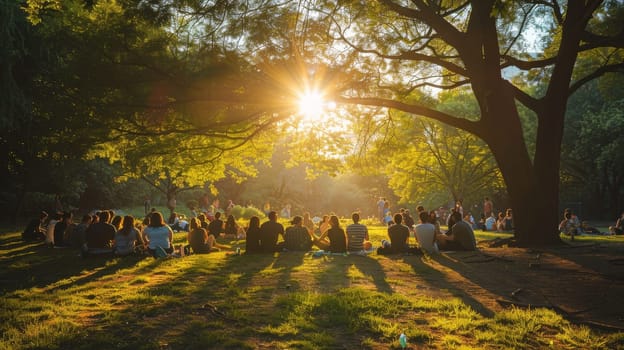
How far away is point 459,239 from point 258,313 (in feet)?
28.4

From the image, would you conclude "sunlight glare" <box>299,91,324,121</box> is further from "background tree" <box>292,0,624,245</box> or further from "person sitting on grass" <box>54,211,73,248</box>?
"person sitting on grass" <box>54,211,73,248</box>

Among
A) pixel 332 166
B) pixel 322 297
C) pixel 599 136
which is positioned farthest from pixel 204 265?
pixel 599 136

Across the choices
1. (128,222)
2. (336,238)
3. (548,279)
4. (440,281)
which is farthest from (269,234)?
(548,279)

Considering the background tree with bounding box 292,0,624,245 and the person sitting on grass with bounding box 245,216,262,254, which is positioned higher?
the background tree with bounding box 292,0,624,245

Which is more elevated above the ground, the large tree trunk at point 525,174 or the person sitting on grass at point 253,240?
the large tree trunk at point 525,174

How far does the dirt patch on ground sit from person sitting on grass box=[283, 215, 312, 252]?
389 centimetres

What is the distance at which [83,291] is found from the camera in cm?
747

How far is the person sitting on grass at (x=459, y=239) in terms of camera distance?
12898 millimetres

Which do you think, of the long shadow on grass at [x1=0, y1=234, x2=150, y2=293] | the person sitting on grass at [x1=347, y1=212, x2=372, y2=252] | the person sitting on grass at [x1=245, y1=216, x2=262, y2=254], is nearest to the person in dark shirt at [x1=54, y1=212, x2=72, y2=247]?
the long shadow on grass at [x1=0, y1=234, x2=150, y2=293]

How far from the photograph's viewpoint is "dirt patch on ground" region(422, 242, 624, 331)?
629 centimetres

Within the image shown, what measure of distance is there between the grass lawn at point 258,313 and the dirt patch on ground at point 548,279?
1.42ft

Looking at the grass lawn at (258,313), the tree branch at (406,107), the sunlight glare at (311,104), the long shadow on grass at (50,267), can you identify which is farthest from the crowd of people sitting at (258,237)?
the sunlight glare at (311,104)

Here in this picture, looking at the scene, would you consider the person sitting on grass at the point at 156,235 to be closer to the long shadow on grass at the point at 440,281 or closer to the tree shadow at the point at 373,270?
the tree shadow at the point at 373,270

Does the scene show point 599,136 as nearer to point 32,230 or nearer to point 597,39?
point 597,39
